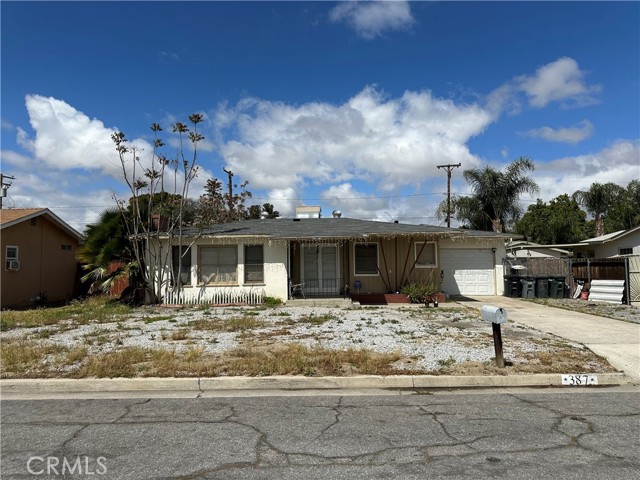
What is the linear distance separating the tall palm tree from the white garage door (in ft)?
39.8

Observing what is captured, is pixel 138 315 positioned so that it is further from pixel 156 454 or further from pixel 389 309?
pixel 156 454

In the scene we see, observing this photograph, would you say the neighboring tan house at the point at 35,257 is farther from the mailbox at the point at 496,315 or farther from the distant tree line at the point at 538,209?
the distant tree line at the point at 538,209

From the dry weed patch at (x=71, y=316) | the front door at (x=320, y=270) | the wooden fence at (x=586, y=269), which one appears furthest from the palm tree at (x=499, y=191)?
the dry weed patch at (x=71, y=316)

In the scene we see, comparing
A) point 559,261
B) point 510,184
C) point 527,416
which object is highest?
point 510,184

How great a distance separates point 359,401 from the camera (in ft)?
19.1

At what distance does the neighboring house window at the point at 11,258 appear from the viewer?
59.9ft

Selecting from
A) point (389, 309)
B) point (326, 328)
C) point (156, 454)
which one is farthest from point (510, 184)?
point (156, 454)

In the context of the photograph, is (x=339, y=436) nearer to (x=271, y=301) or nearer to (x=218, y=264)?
(x=271, y=301)

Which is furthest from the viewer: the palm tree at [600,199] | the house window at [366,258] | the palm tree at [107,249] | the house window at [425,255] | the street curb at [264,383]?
the palm tree at [600,199]

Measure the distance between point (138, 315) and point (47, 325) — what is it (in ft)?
8.77

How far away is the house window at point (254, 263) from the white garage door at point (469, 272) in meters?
8.64

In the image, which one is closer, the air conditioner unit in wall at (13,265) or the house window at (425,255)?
the air conditioner unit in wall at (13,265)

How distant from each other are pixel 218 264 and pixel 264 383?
11.8 metres
